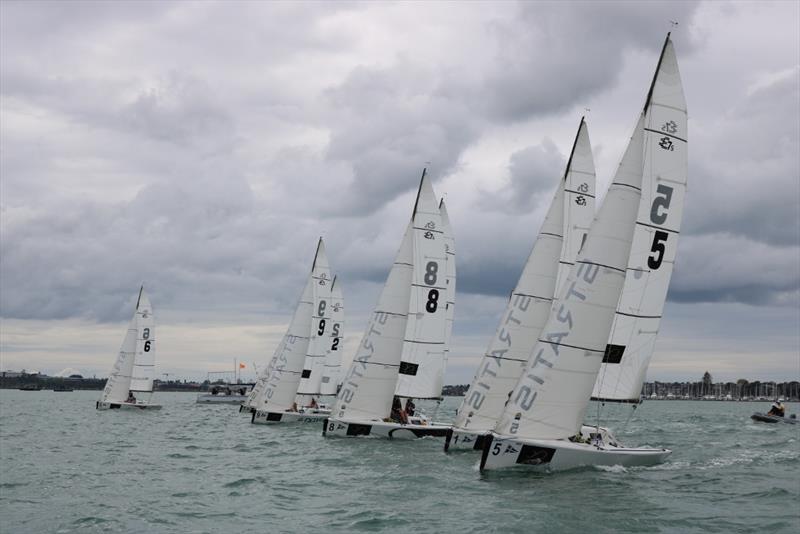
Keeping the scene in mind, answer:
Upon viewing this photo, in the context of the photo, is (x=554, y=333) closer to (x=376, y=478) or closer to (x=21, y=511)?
(x=376, y=478)

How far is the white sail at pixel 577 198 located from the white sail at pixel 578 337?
7.39 metres

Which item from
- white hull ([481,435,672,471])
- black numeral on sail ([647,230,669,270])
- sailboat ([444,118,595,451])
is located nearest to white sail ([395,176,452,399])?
sailboat ([444,118,595,451])

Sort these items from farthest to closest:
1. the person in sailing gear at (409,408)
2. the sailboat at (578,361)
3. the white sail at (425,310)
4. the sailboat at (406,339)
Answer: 1. the person in sailing gear at (409,408)
2. the white sail at (425,310)
3. the sailboat at (406,339)
4. the sailboat at (578,361)

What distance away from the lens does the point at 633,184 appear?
24.2 metres

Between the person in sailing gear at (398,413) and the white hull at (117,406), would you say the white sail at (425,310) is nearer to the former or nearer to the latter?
the person in sailing gear at (398,413)

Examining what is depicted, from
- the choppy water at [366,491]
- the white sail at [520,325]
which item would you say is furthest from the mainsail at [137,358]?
the white sail at [520,325]

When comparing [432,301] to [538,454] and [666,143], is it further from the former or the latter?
[538,454]

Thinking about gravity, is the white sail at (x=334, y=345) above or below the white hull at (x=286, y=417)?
above

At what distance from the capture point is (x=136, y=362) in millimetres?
65188

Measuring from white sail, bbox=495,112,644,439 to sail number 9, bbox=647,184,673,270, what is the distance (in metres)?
1.72

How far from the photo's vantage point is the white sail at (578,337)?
22891 millimetres

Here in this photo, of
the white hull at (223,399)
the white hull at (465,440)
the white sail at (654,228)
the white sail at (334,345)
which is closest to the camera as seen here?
the white sail at (654,228)

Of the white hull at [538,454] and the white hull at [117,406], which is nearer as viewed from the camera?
the white hull at [538,454]

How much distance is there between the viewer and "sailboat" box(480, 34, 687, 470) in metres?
22.5
